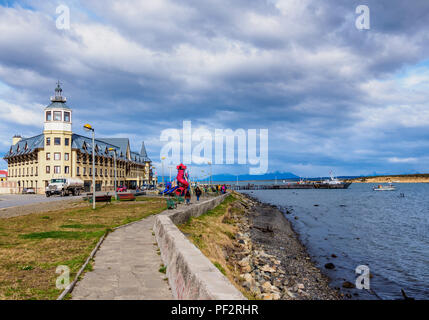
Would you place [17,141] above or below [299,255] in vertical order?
above

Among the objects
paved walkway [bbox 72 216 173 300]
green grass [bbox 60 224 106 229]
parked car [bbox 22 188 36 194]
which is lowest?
parked car [bbox 22 188 36 194]

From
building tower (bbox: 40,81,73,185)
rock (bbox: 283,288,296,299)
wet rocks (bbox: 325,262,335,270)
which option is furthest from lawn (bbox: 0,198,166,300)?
building tower (bbox: 40,81,73,185)

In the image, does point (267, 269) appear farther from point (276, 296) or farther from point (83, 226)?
A: point (83, 226)

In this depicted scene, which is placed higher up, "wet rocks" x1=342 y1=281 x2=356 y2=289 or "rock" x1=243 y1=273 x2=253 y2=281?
"rock" x1=243 y1=273 x2=253 y2=281

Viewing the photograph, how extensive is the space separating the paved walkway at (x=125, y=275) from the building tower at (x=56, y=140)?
189 ft

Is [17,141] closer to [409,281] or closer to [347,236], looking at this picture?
[347,236]

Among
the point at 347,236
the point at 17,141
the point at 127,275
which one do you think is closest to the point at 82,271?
the point at 127,275

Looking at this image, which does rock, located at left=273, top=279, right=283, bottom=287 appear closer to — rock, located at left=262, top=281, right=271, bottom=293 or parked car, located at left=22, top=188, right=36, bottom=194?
rock, located at left=262, top=281, right=271, bottom=293

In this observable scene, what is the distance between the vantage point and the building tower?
208ft

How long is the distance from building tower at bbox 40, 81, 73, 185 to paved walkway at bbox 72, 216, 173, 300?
2270 inches

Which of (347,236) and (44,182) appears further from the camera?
(44,182)
